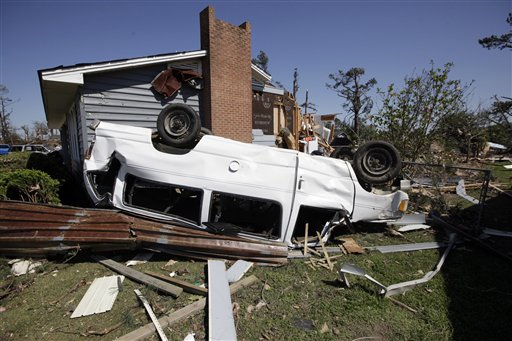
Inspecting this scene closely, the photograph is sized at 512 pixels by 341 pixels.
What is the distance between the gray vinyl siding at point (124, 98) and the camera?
6742mm

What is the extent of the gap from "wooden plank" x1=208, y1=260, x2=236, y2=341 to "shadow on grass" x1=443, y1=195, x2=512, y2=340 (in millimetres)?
2507

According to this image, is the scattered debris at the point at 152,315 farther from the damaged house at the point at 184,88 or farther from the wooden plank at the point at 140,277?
the damaged house at the point at 184,88

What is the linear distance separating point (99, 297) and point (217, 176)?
227cm

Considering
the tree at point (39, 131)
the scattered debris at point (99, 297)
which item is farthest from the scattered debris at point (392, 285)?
the tree at point (39, 131)

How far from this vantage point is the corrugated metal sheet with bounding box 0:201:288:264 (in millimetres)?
4055

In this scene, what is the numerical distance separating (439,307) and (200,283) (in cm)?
320

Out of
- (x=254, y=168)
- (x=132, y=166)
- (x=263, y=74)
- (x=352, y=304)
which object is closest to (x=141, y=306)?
(x=132, y=166)

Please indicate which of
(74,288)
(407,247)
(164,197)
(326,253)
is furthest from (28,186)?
(407,247)

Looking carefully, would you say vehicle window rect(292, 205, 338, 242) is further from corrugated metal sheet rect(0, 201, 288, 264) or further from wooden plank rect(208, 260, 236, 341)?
wooden plank rect(208, 260, 236, 341)

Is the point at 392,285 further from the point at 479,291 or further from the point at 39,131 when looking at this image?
the point at 39,131

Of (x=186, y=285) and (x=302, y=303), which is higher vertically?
(x=186, y=285)

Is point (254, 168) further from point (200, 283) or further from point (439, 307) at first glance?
point (439, 307)

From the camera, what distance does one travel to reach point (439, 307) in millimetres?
3385

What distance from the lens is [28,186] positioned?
5.77 metres
